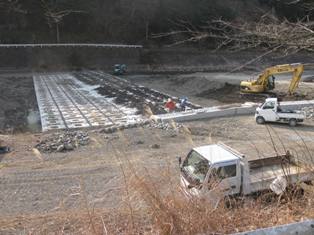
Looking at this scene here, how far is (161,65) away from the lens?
49.0m

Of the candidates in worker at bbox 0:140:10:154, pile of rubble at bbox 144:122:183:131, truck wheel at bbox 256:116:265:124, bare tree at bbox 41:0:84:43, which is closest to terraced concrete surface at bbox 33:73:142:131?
pile of rubble at bbox 144:122:183:131

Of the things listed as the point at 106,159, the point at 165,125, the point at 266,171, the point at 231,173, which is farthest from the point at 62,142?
the point at 231,173

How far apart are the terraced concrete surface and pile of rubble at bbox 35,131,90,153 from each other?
9.64 feet

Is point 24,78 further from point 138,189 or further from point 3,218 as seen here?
point 138,189

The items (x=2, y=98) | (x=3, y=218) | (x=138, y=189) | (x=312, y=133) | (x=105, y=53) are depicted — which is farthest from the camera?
(x=105, y=53)

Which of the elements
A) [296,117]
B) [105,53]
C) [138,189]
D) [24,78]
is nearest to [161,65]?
[105,53]

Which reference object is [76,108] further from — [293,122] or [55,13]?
[55,13]

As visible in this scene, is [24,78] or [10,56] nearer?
[24,78]

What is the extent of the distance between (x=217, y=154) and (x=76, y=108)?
1665cm

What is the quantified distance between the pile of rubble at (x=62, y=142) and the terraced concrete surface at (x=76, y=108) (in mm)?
2939

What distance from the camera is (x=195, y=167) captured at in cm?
783

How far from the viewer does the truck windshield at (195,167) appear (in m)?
7.41

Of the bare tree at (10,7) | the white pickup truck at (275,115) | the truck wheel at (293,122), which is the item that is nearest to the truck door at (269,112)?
the white pickup truck at (275,115)

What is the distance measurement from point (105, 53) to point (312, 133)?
1479 inches
